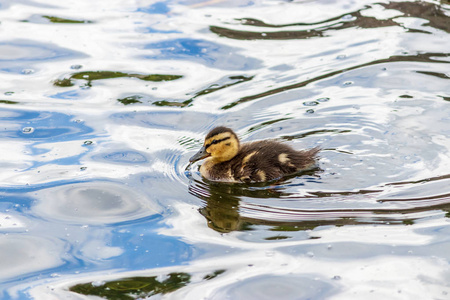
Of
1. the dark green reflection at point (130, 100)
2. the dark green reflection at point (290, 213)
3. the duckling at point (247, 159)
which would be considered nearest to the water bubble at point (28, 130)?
the dark green reflection at point (130, 100)

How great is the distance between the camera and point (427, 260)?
14.0ft

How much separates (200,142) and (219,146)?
1.66ft

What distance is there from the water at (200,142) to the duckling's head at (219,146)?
19 cm

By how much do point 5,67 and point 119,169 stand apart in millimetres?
2645

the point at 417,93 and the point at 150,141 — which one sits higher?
the point at 417,93

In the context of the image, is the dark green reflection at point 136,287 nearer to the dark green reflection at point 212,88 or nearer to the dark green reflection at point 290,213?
the dark green reflection at point 290,213

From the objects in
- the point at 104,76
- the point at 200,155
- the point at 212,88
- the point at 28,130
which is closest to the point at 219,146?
the point at 200,155

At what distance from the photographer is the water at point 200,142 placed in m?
4.26

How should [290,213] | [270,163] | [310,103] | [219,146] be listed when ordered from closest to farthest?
1. [290,213]
2. [270,163]
3. [219,146]
4. [310,103]

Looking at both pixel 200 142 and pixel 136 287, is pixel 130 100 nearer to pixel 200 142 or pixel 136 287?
pixel 200 142

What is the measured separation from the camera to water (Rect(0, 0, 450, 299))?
14.0 feet

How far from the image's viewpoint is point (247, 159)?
5.65 meters

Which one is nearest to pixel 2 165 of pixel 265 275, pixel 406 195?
pixel 265 275

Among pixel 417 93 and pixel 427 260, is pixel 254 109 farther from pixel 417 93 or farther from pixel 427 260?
pixel 427 260
